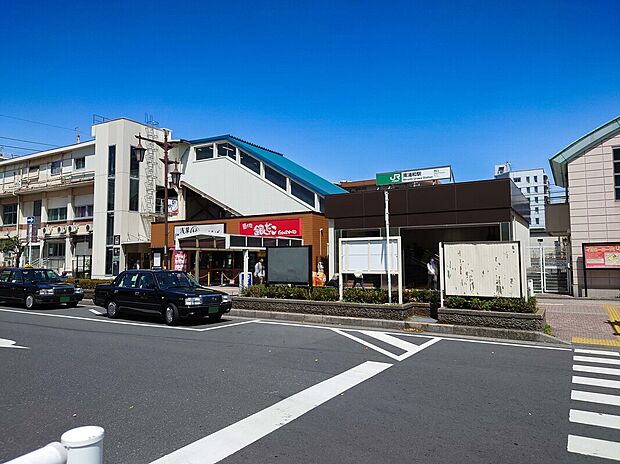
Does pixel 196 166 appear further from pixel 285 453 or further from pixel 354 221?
pixel 285 453

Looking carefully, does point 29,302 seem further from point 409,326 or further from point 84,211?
point 84,211

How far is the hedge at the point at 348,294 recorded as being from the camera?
45.9ft

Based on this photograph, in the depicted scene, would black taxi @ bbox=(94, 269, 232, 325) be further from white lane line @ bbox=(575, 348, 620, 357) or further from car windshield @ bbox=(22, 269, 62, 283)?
white lane line @ bbox=(575, 348, 620, 357)

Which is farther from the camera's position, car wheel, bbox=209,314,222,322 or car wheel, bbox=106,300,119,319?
car wheel, bbox=106,300,119,319

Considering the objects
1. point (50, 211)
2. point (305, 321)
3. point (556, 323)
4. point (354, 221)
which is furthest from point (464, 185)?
point (50, 211)

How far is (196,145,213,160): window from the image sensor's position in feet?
123

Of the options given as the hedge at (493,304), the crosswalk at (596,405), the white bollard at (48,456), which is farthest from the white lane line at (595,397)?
the white bollard at (48,456)

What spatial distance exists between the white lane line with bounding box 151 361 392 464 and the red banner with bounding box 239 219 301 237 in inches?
850

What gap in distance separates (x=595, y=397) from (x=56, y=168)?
46952mm

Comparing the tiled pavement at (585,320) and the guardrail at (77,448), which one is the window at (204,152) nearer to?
the tiled pavement at (585,320)

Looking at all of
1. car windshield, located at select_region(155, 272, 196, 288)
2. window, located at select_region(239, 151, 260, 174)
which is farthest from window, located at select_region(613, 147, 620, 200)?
window, located at select_region(239, 151, 260, 174)

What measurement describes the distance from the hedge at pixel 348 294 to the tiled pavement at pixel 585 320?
11.6 ft

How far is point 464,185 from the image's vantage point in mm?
21125

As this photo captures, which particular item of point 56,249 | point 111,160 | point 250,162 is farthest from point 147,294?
point 56,249
